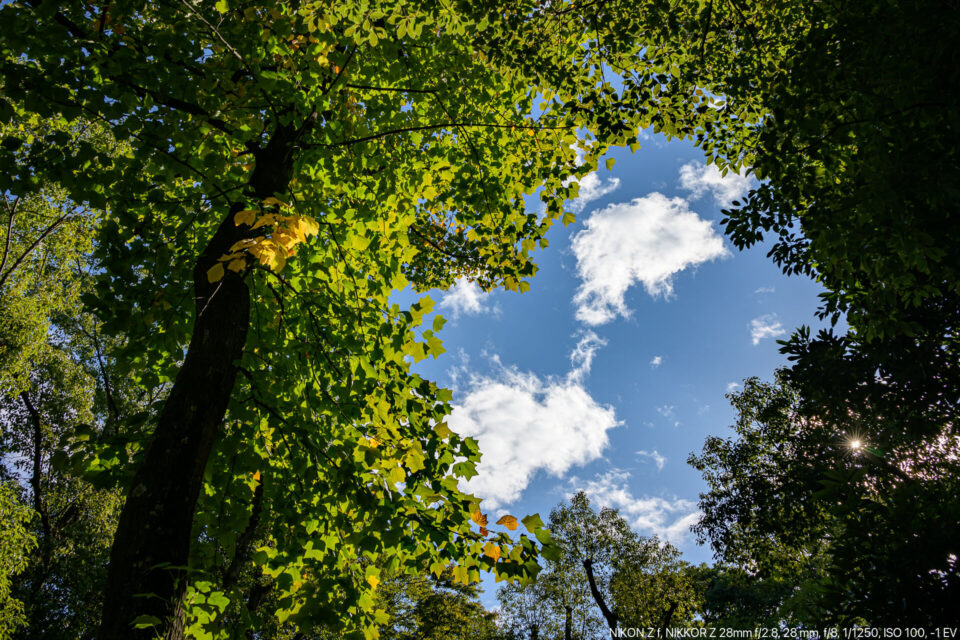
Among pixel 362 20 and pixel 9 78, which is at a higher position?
pixel 362 20

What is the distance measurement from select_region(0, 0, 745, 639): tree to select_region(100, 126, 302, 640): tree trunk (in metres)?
0.02

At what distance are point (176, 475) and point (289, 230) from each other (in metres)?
1.80

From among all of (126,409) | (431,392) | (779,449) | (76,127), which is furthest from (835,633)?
(126,409)

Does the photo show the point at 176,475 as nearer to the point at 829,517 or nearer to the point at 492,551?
the point at 492,551

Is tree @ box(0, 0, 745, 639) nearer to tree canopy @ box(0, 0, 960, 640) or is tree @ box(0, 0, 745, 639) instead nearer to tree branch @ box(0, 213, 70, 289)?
tree canopy @ box(0, 0, 960, 640)

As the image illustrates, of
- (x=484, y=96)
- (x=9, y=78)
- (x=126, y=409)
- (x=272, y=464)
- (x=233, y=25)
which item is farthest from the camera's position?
(x=126, y=409)

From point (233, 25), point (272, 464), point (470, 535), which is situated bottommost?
point (470, 535)

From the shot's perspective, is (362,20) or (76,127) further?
Result: (76,127)

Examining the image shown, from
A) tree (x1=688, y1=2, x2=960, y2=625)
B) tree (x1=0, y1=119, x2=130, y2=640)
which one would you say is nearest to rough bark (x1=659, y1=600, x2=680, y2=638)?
tree (x1=688, y1=2, x2=960, y2=625)

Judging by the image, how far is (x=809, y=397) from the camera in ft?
41.4

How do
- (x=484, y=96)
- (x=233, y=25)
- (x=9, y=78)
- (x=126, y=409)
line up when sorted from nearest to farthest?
1. (x=9, y=78)
2. (x=233, y=25)
3. (x=484, y=96)
4. (x=126, y=409)

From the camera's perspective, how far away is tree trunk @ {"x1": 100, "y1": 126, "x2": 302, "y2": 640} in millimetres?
2615

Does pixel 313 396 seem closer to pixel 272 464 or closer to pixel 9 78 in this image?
pixel 272 464

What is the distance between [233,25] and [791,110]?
5.12 m
